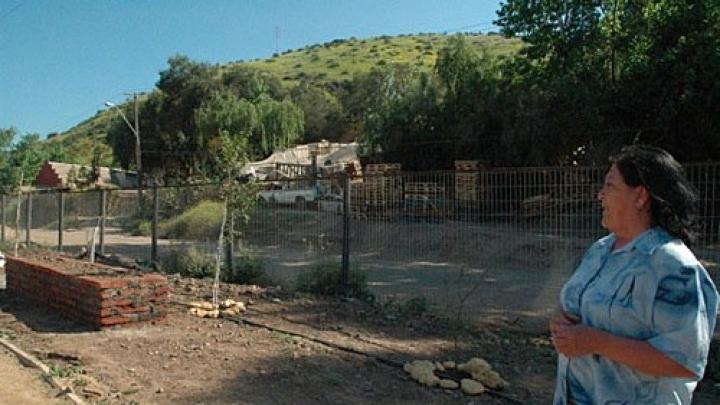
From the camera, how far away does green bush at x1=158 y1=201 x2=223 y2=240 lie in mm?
17125

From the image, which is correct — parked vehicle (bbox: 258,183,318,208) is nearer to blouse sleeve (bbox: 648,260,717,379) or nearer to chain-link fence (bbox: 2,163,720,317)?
chain-link fence (bbox: 2,163,720,317)

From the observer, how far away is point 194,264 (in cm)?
1181

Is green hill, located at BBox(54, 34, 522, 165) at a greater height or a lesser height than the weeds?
greater

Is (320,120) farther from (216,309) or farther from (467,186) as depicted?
(216,309)

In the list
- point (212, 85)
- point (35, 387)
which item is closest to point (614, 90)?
point (35, 387)

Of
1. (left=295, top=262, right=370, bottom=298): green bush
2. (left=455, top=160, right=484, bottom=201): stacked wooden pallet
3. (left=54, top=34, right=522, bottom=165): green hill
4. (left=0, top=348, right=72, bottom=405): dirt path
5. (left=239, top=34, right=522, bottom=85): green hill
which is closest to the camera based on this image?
(left=0, top=348, right=72, bottom=405): dirt path

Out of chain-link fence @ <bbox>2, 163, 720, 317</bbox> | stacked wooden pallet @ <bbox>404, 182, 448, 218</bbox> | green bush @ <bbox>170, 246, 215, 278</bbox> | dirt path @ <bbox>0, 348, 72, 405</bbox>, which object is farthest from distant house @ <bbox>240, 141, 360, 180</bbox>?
dirt path @ <bbox>0, 348, 72, 405</bbox>

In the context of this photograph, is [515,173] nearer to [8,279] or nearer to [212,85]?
[8,279]

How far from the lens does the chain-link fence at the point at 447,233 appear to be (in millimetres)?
7555

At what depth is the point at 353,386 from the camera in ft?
17.0

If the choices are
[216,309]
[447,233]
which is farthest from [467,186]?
[216,309]

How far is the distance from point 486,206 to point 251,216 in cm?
535

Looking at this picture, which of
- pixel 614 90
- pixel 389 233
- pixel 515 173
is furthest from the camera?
pixel 614 90

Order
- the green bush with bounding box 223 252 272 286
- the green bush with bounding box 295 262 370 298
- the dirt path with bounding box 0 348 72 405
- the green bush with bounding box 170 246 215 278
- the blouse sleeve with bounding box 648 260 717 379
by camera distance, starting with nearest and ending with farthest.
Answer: the blouse sleeve with bounding box 648 260 717 379
the dirt path with bounding box 0 348 72 405
the green bush with bounding box 295 262 370 298
the green bush with bounding box 223 252 272 286
the green bush with bounding box 170 246 215 278
